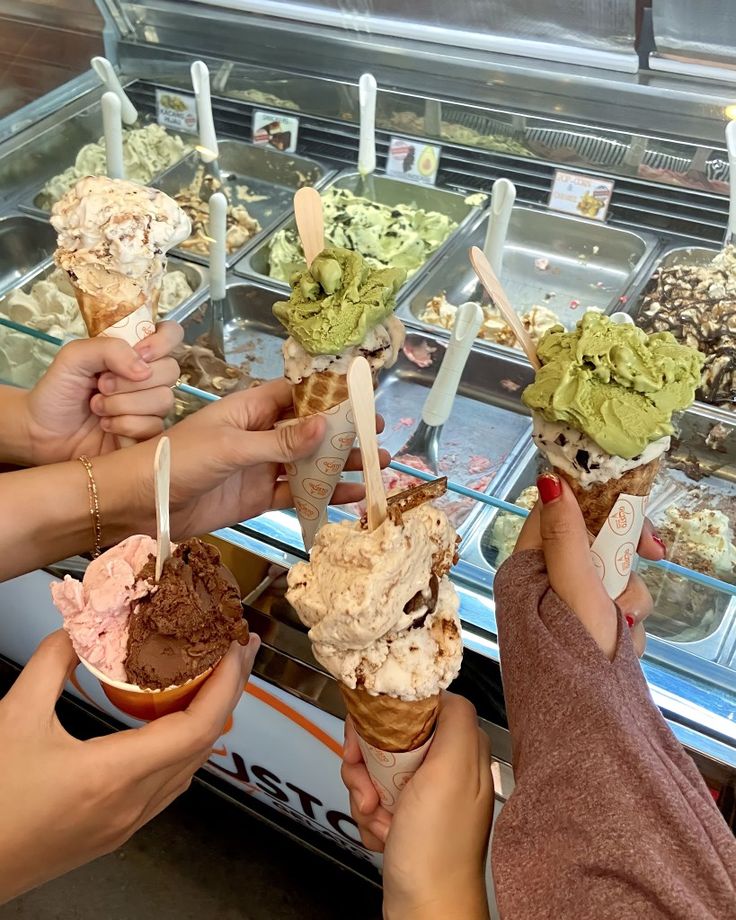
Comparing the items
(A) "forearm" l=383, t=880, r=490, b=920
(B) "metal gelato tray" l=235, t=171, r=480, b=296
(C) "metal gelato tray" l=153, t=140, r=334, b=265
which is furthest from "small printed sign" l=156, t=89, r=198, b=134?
(A) "forearm" l=383, t=880, r=490, b=920

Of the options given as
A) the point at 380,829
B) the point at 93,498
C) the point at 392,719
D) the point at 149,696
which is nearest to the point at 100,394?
the point at 93,498

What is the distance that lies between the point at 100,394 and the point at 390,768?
3.94 feet

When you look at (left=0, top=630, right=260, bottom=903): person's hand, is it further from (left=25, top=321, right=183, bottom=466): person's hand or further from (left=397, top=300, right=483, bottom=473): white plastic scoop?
(left=397, top=300, right=483, bottom=473): white plastic scoop

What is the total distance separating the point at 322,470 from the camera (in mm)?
1901

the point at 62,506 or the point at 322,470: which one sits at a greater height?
the point at 322,470

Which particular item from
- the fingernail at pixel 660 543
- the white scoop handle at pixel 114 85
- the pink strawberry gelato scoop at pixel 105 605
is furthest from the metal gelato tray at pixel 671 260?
the white scoop handle at pixel 114 85

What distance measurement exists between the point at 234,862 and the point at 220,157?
281 cm

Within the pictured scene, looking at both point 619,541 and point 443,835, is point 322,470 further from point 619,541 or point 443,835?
point 443,835

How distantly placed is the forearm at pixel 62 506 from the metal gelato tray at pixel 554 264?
4.20 feet

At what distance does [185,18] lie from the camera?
329 cm

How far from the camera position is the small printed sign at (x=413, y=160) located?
10.1 feet

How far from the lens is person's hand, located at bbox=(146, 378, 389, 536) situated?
181 centimetres

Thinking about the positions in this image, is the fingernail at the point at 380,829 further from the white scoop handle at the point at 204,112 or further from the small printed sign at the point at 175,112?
the small printed sign at the point at 175,112

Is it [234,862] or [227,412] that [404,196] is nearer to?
[227,412]
